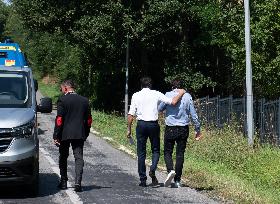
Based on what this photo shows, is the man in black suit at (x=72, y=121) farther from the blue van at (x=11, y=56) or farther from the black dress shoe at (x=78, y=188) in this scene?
the blue van at (x=11, y=56)

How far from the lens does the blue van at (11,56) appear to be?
59.8 feet

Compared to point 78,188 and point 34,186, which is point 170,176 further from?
point 34,186

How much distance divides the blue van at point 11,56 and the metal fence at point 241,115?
7.45 m

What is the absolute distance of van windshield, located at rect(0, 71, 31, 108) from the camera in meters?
10.6

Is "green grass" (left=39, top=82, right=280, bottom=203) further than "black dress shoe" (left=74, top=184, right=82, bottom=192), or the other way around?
"green grass" (left=39, top=82, right=280, bottom=203)

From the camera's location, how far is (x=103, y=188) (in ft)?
36.8

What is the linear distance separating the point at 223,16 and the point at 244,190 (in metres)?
15.2

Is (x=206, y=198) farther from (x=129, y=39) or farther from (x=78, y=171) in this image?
(x=129, y=39)

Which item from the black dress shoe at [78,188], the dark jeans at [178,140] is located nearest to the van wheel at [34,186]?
the black dress shoe at [78,188]

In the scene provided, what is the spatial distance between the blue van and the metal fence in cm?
745

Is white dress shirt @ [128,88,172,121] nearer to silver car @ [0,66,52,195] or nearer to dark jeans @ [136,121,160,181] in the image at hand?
dark jeans @ [136,121,160,181]

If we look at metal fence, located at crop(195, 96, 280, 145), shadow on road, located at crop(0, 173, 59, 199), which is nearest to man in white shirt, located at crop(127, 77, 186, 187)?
shadow on road, located at crop(0, 173, 59, 199)

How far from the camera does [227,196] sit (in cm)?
1041

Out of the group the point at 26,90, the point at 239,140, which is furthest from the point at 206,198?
the point at 239,140
